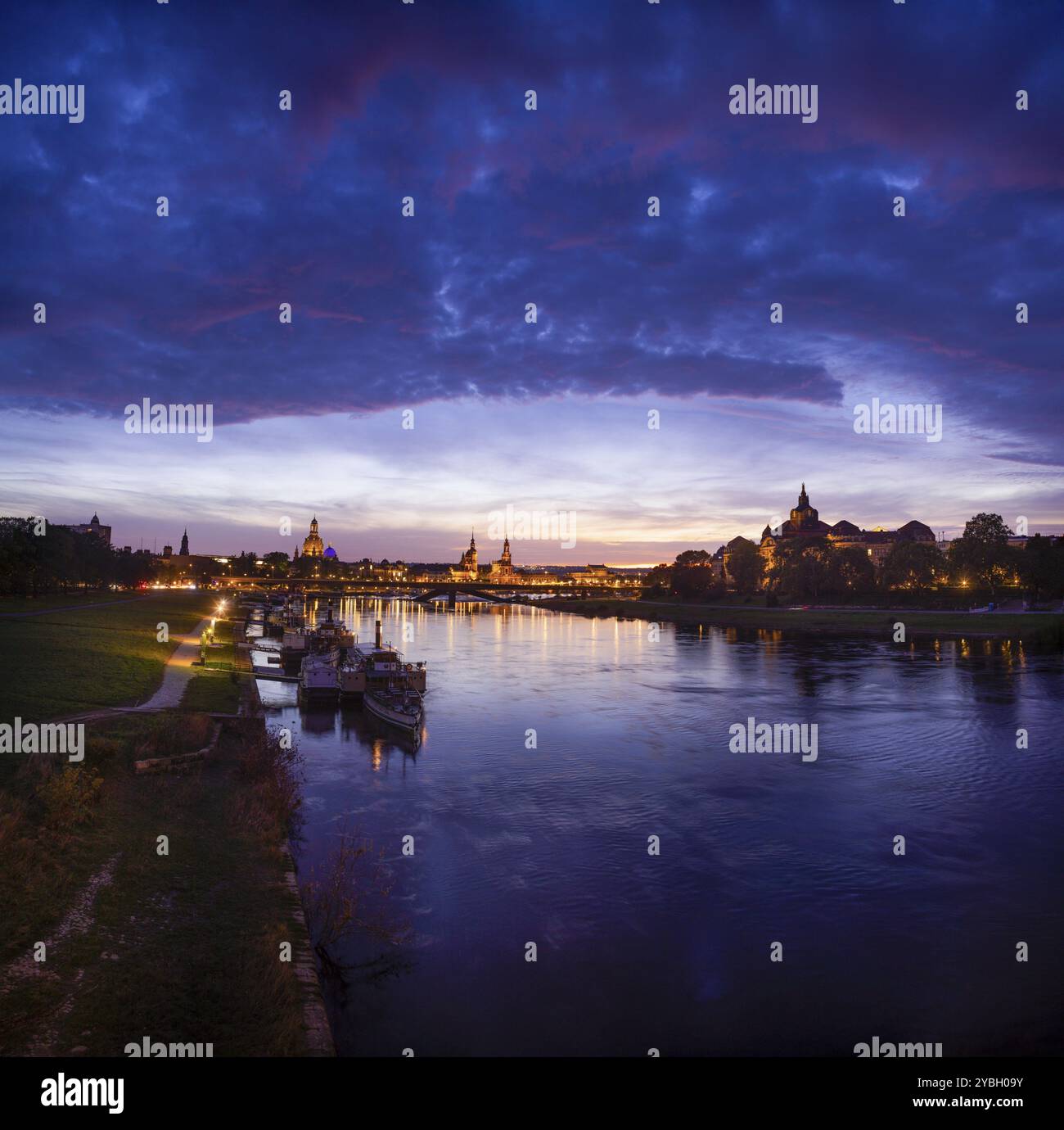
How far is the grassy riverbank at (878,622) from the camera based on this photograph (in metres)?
97.8

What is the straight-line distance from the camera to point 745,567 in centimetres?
18062

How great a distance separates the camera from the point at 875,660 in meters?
78.7

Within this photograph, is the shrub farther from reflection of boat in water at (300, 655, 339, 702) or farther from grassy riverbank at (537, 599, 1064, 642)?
grassy riverbank at (537, 599, 1064, 642)

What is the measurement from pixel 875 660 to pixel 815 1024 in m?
69.0

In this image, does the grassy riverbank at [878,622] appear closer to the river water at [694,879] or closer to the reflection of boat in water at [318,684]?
the river water at [694,879]

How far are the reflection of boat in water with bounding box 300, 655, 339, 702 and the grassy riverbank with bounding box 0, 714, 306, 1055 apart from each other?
25.5 m

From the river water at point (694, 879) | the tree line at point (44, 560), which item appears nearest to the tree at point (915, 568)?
the river water at point (694, 879)

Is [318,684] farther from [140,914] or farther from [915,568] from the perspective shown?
[915,568]

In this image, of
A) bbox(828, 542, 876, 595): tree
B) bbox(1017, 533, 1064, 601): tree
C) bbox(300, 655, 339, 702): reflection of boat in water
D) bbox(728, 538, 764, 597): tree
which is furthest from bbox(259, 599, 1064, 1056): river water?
bbox(728, 538, 764, 597): tree

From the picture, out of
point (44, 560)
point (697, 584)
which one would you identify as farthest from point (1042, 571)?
point (44, 560)

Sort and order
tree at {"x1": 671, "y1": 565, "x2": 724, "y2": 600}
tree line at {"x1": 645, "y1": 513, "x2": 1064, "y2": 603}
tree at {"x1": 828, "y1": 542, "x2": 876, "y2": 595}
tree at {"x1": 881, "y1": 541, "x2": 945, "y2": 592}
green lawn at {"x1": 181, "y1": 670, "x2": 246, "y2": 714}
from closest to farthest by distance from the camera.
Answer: green lawn at {"x1": 181, "y1": 670, "x2": 246, "y2": 714}, tree line at {"x1": 645, "y1": 513, "x2": 1064, "y2": 603}, tree at {"x1": 881, "y1": 541, "x2": 945, "y2": 592}, tree at {"x1": 828, "y1": 542, "x2": 876, "y2": 595}, tree at {"x1": 671, "y1": 565, "x2": 724, "y2": 600}

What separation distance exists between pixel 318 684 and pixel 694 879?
33720 mm

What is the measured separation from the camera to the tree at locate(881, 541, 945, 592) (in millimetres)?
141250
